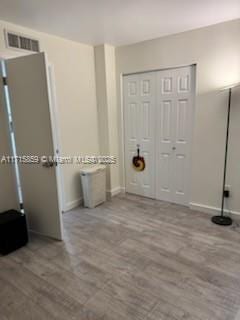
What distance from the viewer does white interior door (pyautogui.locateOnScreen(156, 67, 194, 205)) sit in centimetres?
332

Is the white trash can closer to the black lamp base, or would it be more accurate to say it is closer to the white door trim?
the white door trim

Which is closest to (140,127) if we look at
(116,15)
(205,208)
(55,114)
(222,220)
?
(55,114)

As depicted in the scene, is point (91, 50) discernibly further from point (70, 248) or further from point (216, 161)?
point (70, 248)

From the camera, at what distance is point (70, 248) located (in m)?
2.58

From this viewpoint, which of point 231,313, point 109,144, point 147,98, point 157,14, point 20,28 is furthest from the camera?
point 109,144

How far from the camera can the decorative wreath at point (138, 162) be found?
156 inches

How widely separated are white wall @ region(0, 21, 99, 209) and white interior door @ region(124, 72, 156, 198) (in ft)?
1.91

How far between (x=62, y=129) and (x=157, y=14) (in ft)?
6.28

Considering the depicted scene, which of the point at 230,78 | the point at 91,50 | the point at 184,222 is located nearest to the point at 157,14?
the point at 230,78

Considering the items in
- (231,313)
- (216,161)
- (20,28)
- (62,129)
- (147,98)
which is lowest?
(231,313)

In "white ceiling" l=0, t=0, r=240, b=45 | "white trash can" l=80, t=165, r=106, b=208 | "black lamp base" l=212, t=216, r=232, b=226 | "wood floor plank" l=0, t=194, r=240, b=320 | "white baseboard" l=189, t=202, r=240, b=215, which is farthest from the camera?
"white trash can" l=80, t=165, r=106, b=208

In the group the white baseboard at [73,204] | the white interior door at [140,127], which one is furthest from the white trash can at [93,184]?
the white interior door at [140,127]

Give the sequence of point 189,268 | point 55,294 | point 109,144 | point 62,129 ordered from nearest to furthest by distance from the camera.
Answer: point 55,294, point 189,268, point 62,129, point 109,144

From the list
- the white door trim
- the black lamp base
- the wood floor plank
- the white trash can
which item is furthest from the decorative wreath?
the black lamp base
